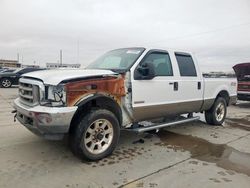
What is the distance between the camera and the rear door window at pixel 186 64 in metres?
6.34

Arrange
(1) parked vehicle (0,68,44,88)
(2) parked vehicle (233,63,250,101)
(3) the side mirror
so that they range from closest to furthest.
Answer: (3) the side mirror, (2) parked vehicle (233,63,250,101), (1) parked vehicle (0,68,44,88)

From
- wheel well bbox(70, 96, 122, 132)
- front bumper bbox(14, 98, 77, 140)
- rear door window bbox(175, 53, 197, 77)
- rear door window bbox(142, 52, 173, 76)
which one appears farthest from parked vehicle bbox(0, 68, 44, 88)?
front bumper bbox(14, 98, 77, 140)

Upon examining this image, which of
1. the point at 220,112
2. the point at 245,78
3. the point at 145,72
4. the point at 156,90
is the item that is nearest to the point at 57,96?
the point at 145,72

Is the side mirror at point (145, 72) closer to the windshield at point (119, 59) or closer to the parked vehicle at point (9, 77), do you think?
the windshield at point (119, 59)

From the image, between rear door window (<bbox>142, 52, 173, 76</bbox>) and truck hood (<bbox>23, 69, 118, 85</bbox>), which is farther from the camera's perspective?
rear door window (<bbox>142, 52, 173, 76</bbox>)

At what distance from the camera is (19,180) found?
3.75 m

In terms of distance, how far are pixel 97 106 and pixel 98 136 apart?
50 cm

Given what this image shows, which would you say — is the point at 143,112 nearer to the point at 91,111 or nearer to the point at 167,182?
the point at 91,111

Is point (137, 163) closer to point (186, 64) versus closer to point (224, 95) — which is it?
point (186, 64)

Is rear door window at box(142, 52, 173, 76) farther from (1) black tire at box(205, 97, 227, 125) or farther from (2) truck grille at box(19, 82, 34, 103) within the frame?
(1) black tire at box(205, 97, 227, 125)

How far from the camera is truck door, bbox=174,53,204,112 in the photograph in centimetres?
628

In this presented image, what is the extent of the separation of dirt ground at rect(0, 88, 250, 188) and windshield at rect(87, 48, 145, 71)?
5.11 ft

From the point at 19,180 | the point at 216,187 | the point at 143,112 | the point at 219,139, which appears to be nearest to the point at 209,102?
the point at 219,139

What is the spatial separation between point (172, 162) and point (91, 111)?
159 cm
